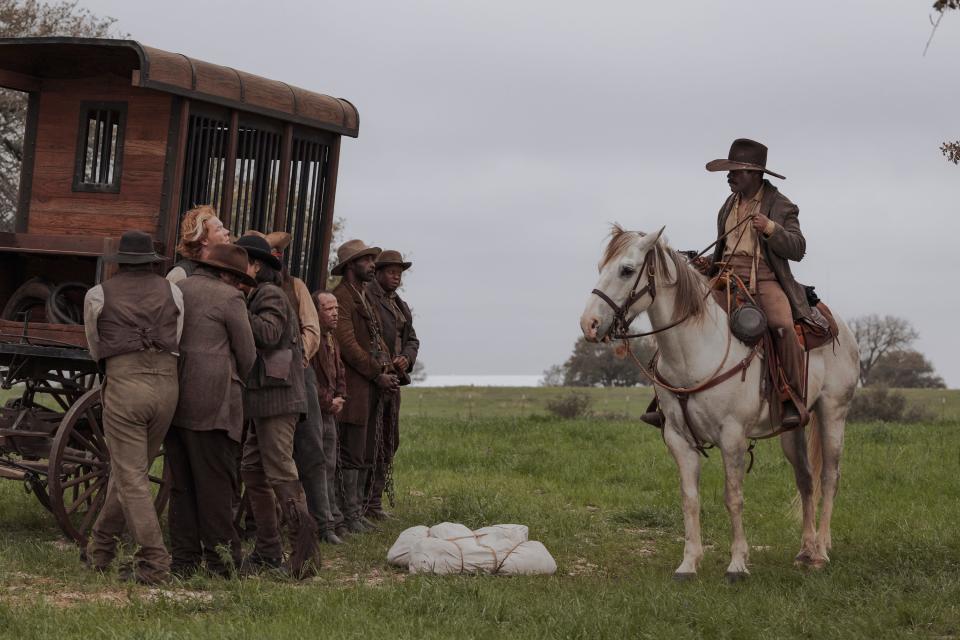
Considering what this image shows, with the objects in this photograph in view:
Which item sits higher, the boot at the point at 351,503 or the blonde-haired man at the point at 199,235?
the blonde-haired man at the point at 199,235

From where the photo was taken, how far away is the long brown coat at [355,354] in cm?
1040

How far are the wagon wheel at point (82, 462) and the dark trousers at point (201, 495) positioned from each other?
108 centimetres

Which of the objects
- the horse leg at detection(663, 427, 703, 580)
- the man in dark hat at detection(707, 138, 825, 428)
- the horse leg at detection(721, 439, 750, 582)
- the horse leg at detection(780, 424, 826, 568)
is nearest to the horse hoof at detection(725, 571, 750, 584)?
the horse leg at detection(721, 439, 750, 582)

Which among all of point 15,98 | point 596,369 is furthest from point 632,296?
point 596,369

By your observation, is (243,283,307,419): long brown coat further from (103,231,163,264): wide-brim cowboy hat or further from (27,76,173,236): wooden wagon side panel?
(27,76,173,236): wooden wagon side panel

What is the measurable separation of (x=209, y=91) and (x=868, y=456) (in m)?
9.62

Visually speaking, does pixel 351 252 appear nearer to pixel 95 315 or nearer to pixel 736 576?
pixel 95 315

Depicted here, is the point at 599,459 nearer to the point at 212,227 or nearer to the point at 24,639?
the point at 212,227

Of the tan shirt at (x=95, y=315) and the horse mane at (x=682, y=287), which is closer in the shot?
the tan shirt at (x=95, y=315)

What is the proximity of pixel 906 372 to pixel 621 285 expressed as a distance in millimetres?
66153

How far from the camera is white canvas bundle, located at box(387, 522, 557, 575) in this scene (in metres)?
8.50

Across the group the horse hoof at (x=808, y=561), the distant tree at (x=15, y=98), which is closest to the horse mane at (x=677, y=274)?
the horse hoof at (x=808, y=561)

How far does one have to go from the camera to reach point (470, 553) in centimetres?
855

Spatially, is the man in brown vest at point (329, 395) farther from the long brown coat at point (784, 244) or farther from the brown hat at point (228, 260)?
the long brown coat at point (784, 244)
